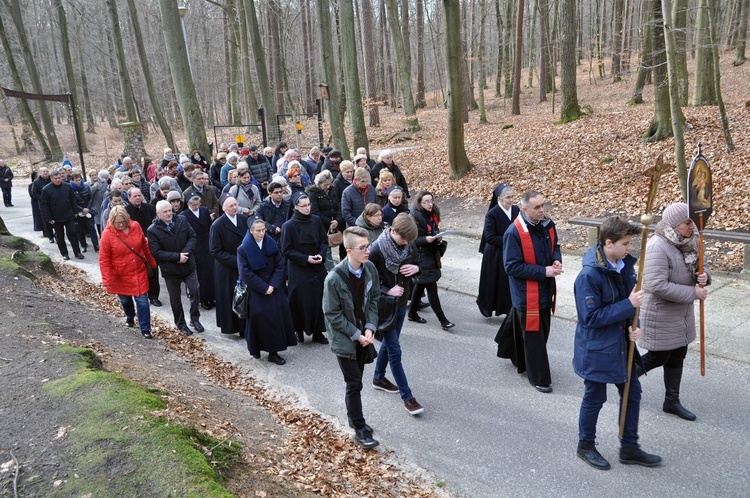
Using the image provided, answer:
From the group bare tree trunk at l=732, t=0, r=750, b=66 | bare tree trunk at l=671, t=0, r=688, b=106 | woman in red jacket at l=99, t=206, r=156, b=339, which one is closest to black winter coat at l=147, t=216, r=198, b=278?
woman in red jacket at l=99, t=206, r=156, b=339

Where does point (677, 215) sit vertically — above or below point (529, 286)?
above

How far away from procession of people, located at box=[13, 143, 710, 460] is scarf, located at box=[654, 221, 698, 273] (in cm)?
1

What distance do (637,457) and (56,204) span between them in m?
12.5

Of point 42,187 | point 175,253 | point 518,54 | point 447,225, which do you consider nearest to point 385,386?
point 175,253

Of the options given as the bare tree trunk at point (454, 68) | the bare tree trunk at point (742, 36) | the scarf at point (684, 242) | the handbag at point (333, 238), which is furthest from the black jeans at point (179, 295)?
the bare tree trunk at point (742, 36)

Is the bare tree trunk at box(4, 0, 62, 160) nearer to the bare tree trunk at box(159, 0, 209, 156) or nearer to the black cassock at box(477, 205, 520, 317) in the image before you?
the bare tree trunk at box(159, 0, 209, 156)

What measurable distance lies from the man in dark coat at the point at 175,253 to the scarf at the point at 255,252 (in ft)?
4.64

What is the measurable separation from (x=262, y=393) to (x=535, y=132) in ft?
54.9

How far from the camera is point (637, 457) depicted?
451 cm

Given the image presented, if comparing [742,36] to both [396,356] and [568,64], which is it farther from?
[396,356]

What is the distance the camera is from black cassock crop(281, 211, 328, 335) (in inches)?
293

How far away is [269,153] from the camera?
14648 mm

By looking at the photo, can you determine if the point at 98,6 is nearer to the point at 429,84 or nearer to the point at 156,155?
the point at 156,155

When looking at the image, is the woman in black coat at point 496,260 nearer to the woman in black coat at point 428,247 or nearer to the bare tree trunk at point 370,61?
the woman in black coat at point 428,247
